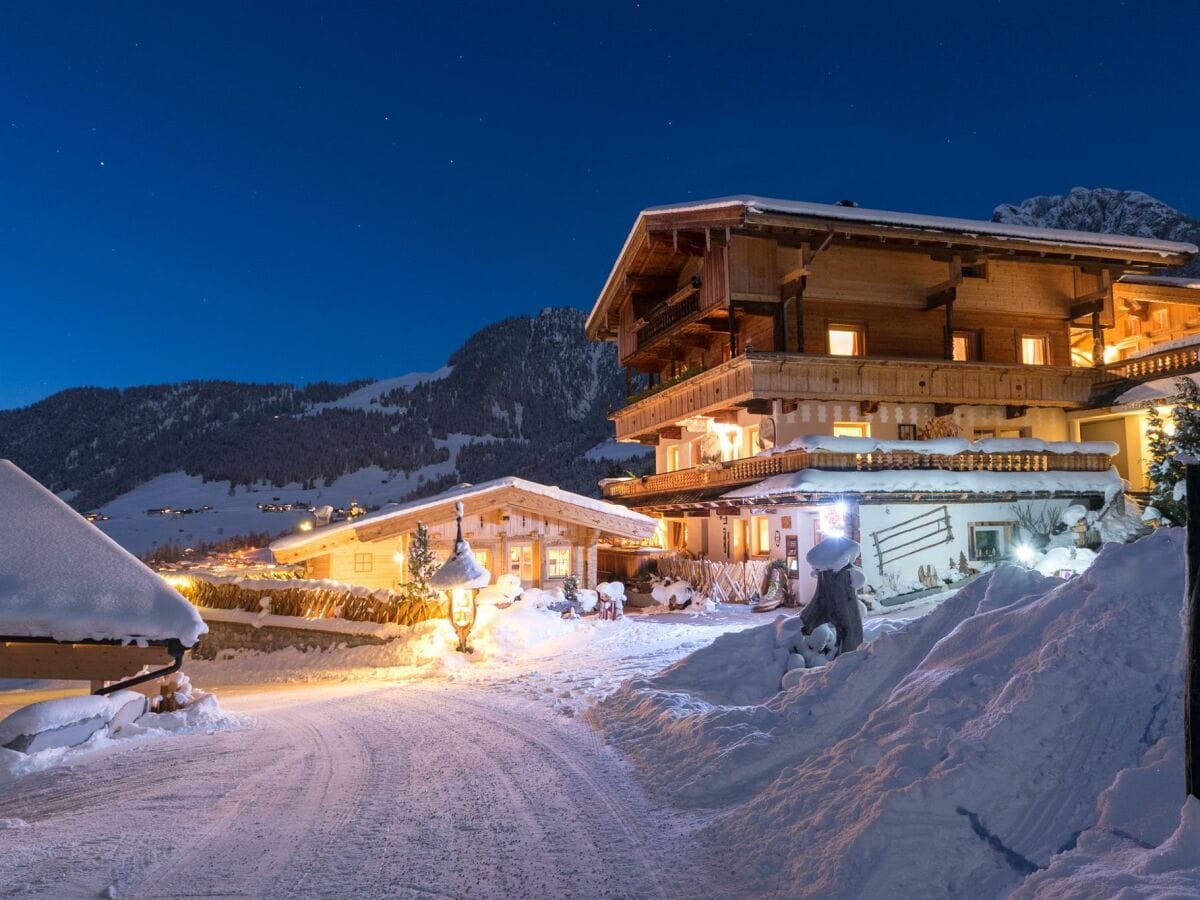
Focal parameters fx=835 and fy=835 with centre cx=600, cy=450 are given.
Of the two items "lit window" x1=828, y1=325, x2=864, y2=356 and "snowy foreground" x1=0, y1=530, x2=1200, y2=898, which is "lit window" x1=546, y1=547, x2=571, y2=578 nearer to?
"lit window" x1=828, y1=325, x2=864, y2=356

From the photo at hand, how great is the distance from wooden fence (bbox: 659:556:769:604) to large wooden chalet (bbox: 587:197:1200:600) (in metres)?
1.28

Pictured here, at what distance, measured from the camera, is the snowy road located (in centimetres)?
576

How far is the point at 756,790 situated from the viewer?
741cm

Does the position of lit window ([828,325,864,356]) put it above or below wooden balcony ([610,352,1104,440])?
above

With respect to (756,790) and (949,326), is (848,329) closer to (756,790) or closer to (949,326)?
(949,326)

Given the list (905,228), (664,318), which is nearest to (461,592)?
(664,318)

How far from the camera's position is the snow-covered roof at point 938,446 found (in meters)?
24.5

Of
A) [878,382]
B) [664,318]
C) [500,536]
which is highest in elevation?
[664,318]

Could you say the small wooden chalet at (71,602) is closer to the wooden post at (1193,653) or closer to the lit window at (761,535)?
the wooden post at (1193,653)

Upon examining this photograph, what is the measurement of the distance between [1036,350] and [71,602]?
109 feet

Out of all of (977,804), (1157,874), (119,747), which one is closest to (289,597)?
(119,747)

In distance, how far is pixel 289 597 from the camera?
22.2m

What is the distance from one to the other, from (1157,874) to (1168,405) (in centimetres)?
2889

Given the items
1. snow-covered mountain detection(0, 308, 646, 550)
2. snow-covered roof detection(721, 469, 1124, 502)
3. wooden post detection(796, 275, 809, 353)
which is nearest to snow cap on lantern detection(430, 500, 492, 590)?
snow-covered roof detection(721, 469, 1124, 502)
